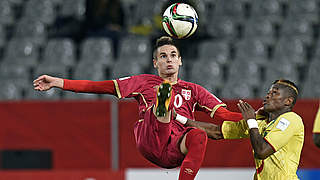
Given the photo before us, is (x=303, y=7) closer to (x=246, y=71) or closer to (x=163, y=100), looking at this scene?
(x=246, y=71)

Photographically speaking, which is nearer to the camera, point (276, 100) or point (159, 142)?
point (276, 100)

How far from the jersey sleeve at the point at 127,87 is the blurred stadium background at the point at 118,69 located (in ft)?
7.49

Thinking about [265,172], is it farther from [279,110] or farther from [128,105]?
[128,105]

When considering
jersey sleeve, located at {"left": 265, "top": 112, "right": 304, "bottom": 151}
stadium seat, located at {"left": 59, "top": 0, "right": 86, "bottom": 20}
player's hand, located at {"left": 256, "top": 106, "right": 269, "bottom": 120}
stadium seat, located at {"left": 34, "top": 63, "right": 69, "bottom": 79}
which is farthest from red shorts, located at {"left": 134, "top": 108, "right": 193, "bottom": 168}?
stadium seat, located at {"left": 59, "top": 0, "right": 86, "bottom": 20}

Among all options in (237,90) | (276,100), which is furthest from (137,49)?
(276,100)

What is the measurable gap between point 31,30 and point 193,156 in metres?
7.52

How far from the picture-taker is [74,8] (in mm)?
12234

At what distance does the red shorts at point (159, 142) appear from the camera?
219 inches

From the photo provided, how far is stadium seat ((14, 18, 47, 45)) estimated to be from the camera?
476 inches

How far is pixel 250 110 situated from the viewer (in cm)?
535

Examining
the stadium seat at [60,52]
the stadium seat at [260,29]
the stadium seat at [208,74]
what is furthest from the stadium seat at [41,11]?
the stadium seat at [260,29]

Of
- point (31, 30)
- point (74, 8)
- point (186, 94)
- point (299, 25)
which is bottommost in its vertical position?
point (186, 94)

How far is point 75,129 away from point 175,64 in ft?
10.9

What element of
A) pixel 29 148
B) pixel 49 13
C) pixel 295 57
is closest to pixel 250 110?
pixel 29 148
